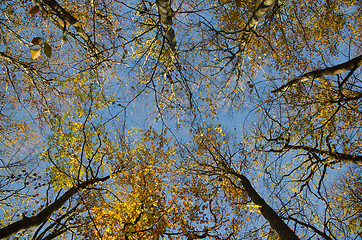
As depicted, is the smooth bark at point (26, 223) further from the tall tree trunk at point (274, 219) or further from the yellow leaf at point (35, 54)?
the tall tree trunk at point (274, 219)

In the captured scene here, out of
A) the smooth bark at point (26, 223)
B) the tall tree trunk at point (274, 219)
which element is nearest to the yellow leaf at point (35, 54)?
the smooth bark at point (26, 223)

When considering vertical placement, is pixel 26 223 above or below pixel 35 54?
above

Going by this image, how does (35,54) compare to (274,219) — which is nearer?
(35,54)

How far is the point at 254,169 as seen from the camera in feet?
25.7

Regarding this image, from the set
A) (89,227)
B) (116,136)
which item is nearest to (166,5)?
(116,136)

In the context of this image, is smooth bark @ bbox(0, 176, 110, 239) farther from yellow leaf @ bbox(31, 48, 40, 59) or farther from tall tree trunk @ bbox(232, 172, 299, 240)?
tall tree trunk @ bbox(232, 172, 299, 240)

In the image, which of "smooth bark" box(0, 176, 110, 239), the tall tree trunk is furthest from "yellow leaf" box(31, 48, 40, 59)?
the tall tree trunk

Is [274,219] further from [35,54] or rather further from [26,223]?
[26,223]

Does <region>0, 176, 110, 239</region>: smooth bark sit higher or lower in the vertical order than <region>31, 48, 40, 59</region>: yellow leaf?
higher

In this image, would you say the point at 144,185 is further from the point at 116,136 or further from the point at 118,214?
the point at 116,136

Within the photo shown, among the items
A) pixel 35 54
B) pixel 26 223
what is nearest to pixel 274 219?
pixel 35 54

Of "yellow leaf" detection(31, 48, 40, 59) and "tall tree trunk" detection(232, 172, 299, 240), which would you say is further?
"tall tree trunk" detection(232, 172, 299, 240)

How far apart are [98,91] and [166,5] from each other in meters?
2.83

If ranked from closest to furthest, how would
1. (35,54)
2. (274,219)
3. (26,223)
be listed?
(35,54)
(26,223)
(274,219)
